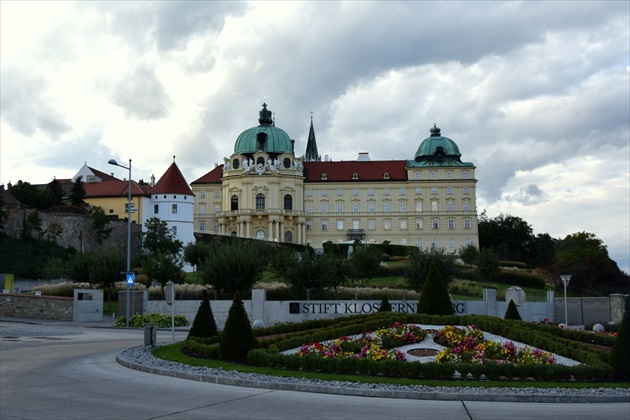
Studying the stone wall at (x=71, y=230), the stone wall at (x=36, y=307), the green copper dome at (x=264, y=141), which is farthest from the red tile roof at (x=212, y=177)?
the stone wall at (x=36, y=307)

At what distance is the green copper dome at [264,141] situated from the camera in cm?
12038

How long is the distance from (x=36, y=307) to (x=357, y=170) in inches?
3280

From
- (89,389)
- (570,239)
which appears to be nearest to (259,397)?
(89,389)

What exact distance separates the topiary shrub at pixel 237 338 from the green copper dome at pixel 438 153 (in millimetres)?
103073

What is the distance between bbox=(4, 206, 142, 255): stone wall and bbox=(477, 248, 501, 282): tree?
39.0 m

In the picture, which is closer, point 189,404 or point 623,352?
point 189,404

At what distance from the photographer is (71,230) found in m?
85.8

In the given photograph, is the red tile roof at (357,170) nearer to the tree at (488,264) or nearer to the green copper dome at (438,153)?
the green copper dome at (438,153)

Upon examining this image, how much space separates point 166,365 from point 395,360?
20.7 ft

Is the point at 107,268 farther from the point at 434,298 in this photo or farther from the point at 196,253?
the point at 434,298

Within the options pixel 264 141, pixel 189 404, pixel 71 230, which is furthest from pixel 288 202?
pixel 189 404

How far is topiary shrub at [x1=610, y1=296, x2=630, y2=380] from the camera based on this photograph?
16.8 meters

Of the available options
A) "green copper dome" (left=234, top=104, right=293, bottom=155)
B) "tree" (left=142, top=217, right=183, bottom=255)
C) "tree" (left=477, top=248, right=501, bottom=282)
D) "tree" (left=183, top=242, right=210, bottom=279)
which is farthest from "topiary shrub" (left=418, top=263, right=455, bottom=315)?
"green copper dome" (left=234, top=104, right=293, bottom=155)

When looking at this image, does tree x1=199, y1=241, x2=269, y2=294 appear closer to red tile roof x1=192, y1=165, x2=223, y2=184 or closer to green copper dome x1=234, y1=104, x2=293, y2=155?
green copper dome x1=234, y1=104, x2=293, y2=155
